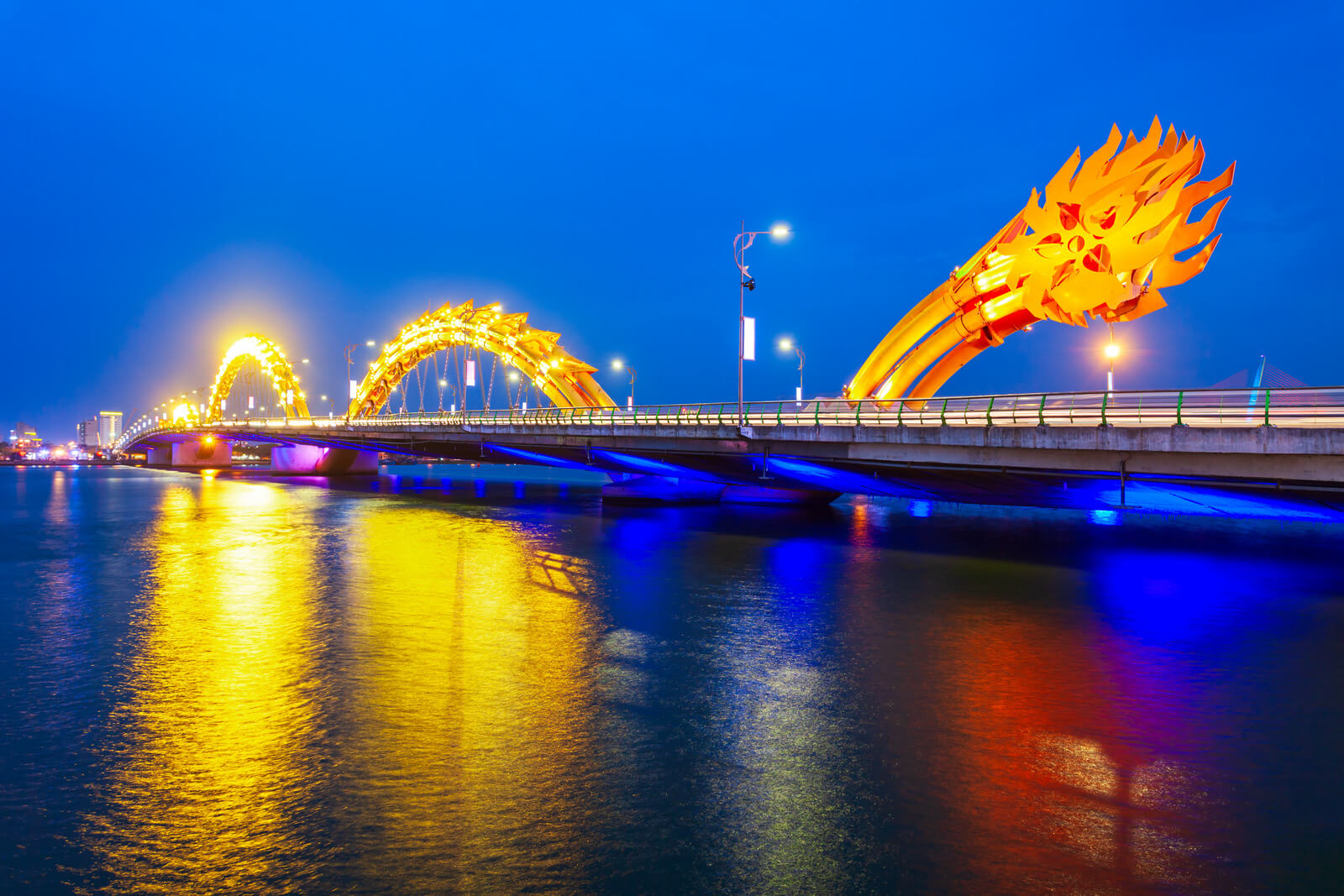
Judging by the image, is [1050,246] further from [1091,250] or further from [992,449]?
[992,449]

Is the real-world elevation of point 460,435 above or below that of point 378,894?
above

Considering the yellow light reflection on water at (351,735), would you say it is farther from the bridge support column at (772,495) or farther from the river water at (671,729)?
the bridge support column at (772,495)

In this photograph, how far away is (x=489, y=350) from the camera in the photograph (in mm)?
84875

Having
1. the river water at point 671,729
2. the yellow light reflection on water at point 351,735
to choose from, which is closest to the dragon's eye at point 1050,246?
the river water at point 671,729

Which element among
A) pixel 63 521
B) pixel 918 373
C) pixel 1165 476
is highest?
pixel 918 373

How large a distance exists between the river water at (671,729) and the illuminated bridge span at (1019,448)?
127 inches

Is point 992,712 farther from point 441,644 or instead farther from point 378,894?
point 441,644

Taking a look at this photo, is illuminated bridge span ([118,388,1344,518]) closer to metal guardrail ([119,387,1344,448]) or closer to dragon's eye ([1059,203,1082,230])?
metal guardrail ([119,387,1344,448])

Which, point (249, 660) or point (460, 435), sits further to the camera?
point (460, 435)

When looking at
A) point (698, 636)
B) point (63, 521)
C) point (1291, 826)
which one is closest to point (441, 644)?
point (698, 636)

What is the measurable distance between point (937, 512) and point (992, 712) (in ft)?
132

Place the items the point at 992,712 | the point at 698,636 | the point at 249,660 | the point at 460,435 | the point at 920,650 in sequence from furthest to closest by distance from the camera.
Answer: the point at 460,435 < the point at 698,636 < the point at 920,650 < the point at 249,660 < the point at 992,712

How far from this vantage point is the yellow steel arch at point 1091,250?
32406 millimetres

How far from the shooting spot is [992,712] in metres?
13.5
